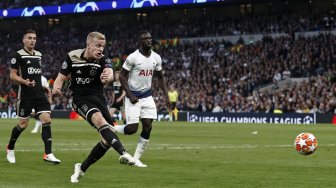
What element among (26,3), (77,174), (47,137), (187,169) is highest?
(26,3)

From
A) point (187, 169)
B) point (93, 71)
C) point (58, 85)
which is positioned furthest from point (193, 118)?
point (58, 85)

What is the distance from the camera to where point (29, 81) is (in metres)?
14.9

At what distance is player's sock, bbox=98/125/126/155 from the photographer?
10.3 metres

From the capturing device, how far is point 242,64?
2076 inches

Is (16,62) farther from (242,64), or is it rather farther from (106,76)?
(242,64)

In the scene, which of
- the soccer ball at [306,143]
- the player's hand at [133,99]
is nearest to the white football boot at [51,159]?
the player's hand at [133,99]

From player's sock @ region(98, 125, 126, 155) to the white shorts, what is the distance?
3919 millimetres

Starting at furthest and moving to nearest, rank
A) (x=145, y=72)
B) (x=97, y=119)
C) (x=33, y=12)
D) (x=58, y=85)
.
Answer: (x=33, y=12) < (x=145, y=72) < (x=58, y=85) < (x=97, y=119)

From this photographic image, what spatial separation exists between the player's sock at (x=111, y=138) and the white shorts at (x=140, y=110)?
3919mm

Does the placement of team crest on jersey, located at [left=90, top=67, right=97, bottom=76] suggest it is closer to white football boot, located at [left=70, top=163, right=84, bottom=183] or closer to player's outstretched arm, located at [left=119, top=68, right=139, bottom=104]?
white football boot, located at [left=70, top=163, right=84, bottom=183]

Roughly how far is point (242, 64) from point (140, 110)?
38507 mm

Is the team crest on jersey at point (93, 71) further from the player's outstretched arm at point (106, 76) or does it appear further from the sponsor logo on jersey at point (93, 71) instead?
the player's outstretched arm at point (106, 76)

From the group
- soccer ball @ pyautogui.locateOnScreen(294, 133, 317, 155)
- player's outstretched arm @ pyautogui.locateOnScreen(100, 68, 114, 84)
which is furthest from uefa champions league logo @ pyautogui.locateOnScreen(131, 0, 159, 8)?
player's outstretched arm @ pyautogui.locateOnScreen(100, 68, 114, 84)

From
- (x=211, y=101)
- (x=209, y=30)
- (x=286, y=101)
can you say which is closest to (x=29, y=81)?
(x=286, y=101)
